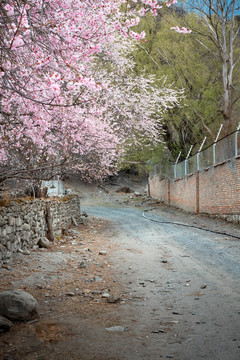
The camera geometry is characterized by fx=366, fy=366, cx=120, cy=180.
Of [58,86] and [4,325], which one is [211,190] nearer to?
[58,86]

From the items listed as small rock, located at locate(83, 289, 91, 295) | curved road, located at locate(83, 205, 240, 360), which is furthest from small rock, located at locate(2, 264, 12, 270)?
curved road, located at locate(83, 205, 240, 360)

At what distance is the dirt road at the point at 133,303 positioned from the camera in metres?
4.12

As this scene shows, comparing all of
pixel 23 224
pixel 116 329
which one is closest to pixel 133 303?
pixel 116 329

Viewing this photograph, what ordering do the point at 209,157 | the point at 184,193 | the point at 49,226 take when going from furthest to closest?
the point at 184,193 → the point at 209,157 → the point at 49,226

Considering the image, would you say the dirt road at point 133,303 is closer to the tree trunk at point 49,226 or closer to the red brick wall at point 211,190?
the tree trunk at point 49,226

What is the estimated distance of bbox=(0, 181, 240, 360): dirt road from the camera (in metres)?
4.12

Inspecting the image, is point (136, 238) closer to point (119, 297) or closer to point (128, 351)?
point (119, 297)

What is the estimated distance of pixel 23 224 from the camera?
9664 millimetres

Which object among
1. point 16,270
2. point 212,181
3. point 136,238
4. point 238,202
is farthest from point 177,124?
point 16,270

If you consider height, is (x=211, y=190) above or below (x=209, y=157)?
below

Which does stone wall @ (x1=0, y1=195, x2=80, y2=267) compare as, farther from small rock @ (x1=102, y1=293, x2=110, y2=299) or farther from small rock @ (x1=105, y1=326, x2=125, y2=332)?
small rock @ (x1=105, y1=326, x2=125, y2=332)

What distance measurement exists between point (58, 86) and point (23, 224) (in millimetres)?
5435

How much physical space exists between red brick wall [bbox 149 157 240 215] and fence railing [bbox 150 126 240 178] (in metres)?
0.32

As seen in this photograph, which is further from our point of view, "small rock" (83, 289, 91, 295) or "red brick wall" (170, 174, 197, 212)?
"red brick wall" (170, 174, 197, 212)
